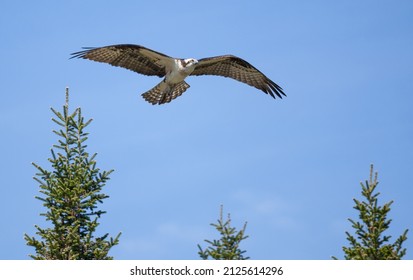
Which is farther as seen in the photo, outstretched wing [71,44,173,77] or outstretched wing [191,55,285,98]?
outstretched wing [191,55,285,98]

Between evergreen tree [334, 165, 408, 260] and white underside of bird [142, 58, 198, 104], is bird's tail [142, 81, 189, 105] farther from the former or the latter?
evergreen tree [334, 165, 408, 260]

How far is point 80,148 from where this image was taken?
1327 centimetres

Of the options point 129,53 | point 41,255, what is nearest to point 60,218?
point 41,255

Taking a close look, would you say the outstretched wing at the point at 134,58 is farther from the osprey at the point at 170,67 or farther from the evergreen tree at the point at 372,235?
the evergreen tree at the point at 372,235

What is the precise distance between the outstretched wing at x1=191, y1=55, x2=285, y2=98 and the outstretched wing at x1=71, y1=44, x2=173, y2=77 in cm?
126

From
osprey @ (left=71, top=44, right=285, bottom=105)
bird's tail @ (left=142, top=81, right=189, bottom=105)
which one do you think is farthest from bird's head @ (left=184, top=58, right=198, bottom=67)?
bird's tail @ (left=142, top=81, right=189, bottom=105)

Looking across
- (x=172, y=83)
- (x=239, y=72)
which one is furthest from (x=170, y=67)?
(x=239, y=72)

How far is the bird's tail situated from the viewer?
61.8 feet

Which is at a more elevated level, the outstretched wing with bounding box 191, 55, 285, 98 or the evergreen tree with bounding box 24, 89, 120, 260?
the outstretched wing with bounding box 191, 55, 285, 98

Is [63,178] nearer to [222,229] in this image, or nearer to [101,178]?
[101,178]
